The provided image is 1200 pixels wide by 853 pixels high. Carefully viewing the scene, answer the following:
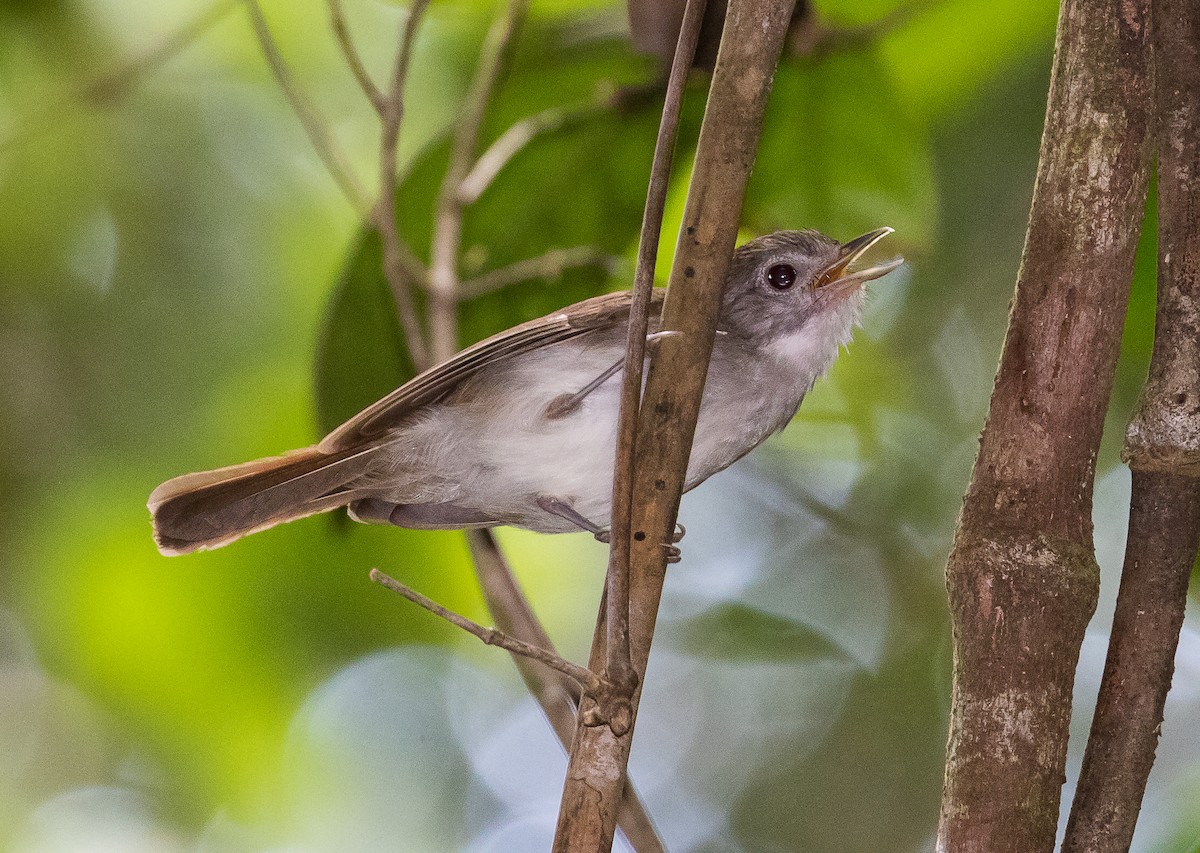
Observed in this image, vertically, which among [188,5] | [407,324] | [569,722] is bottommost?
[569,722]

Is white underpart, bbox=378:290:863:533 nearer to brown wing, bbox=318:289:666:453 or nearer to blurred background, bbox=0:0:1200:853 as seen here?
brown wing, bbox=318:289:666:453

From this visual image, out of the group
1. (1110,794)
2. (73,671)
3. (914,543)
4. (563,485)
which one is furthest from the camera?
(914,543)

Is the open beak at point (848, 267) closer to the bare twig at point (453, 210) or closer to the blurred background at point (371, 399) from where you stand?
the blurred background at point (371, 399)

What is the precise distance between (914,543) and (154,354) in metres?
2.07

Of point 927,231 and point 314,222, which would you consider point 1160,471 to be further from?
point 314,222

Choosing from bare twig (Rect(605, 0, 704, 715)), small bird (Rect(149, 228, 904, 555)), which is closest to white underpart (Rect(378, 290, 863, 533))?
small bird (Rect(149, 228, 904, 555))

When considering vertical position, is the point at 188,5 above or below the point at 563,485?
above

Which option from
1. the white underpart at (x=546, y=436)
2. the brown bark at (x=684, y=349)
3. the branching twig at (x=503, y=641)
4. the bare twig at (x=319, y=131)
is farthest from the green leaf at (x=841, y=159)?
the branching twig at (x=503, y=641)

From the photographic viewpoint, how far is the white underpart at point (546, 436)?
2111 mm

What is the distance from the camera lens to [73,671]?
2.85 meters

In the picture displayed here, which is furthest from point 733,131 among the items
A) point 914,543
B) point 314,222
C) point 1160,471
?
point 314,222

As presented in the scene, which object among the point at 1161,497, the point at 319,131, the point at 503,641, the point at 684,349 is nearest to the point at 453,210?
the point at 319,131

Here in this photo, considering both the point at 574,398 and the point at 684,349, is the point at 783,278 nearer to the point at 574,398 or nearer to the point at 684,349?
the point at 574,398

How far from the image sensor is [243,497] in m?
2.01
